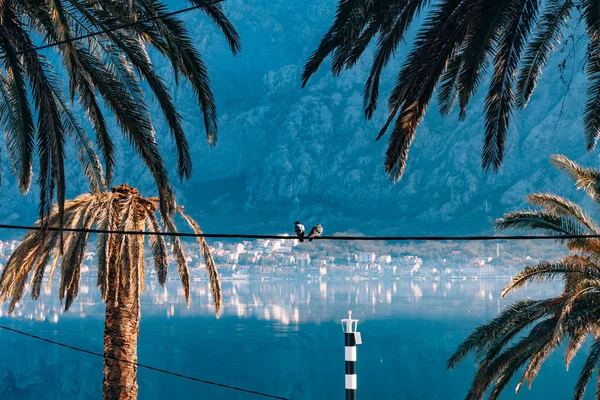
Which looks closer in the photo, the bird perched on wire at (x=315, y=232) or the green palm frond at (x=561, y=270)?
the bird perched on wire at (x=315, y=232)

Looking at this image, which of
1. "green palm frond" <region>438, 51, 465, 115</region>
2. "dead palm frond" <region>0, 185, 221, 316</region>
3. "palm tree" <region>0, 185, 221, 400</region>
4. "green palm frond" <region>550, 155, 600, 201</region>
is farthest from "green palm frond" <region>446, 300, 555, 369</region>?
"green palm frond" <region>438, 51, 465, 115</region>

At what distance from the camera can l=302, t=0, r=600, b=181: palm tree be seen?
7.50 metres

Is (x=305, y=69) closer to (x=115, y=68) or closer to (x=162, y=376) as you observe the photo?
(x=115, y=68)

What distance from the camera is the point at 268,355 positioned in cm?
11181

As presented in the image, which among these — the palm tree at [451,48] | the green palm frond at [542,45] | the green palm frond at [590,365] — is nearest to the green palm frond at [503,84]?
the palm tree at [451,48]

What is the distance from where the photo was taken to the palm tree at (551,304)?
15.4 m

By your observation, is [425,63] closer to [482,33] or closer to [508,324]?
[482,33]

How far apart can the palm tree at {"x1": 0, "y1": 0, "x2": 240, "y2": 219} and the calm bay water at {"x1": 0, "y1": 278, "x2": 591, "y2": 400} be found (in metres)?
66.6

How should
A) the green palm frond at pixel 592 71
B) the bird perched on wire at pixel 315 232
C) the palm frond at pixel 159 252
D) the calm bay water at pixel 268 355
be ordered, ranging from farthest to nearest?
the calm bay water at pixel 268 355
the palm frond at pixel 159 252
the bird perched on wire at pixel 315 232
the green palm frond at pixel 592 71

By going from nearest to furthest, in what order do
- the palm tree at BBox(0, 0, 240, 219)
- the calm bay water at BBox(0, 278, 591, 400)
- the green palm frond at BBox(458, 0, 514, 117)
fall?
1. the green palm frond at BBox(458, 0, 514, 117)
2. the palm tree at BBox(0, 0, 240, 219)
3. the calm bay water at BBox(0, 278, 591, 400)

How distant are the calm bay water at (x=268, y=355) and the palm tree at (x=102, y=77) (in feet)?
218

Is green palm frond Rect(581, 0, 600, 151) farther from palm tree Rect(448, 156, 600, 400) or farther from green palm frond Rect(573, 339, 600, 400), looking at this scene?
green palm frond Rect(573, 339, 600, 400)

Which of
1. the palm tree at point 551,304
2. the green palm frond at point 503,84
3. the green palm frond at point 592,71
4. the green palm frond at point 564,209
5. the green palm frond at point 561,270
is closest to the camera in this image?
the green palm frond at point 592,71

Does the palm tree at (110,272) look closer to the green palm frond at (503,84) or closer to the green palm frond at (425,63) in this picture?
the green palm frond at (425,63)
